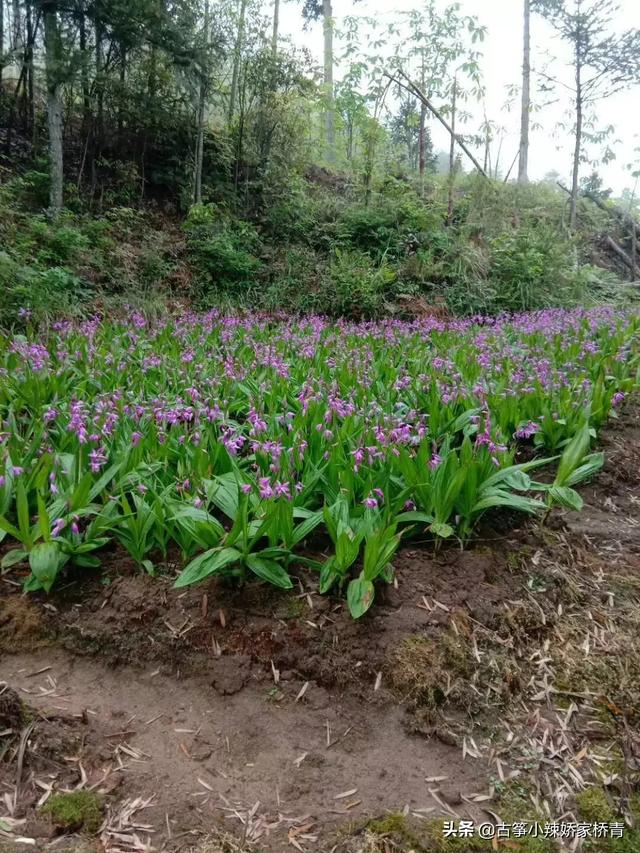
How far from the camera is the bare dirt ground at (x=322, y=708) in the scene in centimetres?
154

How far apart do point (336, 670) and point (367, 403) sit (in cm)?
192

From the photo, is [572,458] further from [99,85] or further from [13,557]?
[99,85]

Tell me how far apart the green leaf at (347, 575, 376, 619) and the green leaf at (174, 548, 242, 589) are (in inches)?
18.3

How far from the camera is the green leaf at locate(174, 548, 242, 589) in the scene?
2.10 metres

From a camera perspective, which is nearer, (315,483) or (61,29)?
(315,483)

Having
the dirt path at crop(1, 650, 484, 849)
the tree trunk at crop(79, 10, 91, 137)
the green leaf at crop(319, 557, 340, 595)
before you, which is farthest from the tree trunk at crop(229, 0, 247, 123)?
the dirt path at crop(1, 650, 484, 849)

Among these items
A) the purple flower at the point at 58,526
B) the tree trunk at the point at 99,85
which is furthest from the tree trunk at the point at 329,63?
the purple flower at the point at 58,526

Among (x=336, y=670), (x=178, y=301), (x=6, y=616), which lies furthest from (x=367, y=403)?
(x=178, y=301)

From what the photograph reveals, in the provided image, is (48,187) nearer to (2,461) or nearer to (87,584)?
(2,461)

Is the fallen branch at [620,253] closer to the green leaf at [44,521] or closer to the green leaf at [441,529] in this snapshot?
the green leaf at [441,529]

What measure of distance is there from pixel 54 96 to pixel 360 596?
9.58 meters

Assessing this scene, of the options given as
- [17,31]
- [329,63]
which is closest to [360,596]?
[17,31]

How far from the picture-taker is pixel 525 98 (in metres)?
16.6

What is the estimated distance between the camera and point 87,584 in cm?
238
